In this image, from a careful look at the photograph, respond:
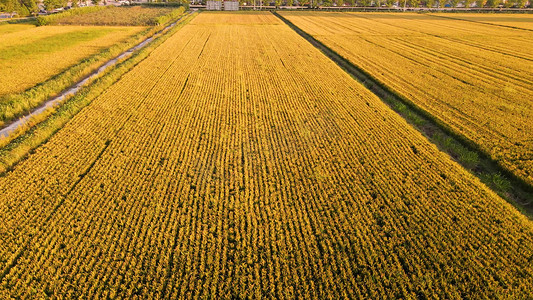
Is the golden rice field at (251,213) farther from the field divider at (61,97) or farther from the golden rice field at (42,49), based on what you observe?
the golden rice field at (42,49)

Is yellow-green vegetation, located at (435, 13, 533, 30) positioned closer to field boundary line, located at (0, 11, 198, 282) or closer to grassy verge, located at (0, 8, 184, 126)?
grassy verge, located at (0, 8, 184, 126)

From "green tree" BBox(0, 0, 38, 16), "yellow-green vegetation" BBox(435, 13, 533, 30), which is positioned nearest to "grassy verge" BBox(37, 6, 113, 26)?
"green tree" BBox(0, 0, 38, 16)

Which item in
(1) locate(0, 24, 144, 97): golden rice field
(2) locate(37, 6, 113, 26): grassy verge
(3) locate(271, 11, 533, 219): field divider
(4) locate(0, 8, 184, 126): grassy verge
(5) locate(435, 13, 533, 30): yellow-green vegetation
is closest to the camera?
(3) locate(271, 11, 533, 219): field divider

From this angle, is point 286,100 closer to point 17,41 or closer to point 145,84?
point 145,84

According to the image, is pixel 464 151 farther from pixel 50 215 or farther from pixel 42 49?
pixel 42 49

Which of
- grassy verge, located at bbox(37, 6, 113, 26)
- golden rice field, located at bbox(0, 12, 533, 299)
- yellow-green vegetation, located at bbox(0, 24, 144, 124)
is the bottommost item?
golden rice field, located at bbox(0, 12, 533, 299)

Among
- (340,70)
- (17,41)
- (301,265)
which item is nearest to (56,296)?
(301,265)

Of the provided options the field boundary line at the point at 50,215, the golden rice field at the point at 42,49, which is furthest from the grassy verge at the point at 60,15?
the field boundary line at the point at 50,215

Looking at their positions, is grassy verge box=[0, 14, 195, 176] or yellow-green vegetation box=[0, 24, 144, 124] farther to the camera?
yellow-green vegetation box=[0, 24, 144, 124]
